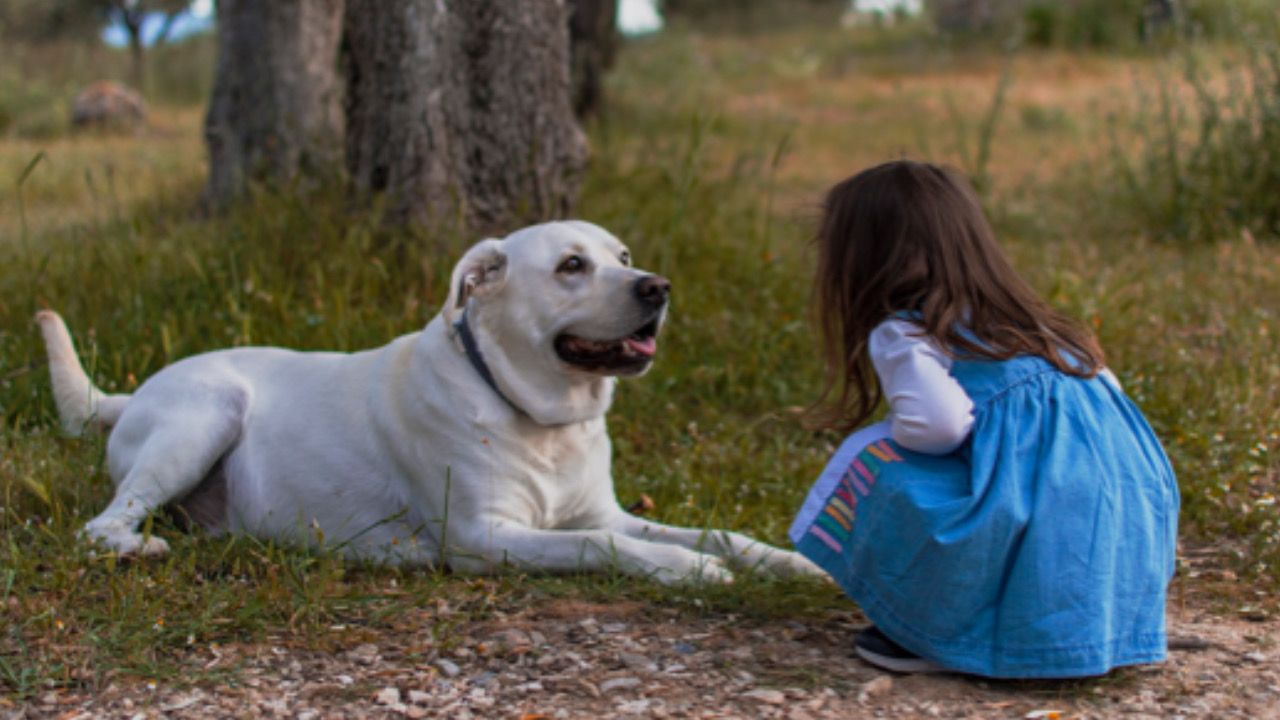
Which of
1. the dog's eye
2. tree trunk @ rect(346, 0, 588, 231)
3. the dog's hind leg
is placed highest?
tree trunk @ rect(346, 0, 588, 231)

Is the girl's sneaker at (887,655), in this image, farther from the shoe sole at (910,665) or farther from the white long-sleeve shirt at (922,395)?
the white long-sleeve shirt at (922,395)

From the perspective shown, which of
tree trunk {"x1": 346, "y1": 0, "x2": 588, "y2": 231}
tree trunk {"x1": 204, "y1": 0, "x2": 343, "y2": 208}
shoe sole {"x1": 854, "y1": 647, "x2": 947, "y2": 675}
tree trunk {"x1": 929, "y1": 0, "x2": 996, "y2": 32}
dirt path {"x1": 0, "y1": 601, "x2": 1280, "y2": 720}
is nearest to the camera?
dirt path {"x1": 0, "y1": 601, "x2": 1280, "y2": 720}

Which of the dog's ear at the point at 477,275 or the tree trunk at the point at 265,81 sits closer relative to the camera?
the dog's ear at the point at 477,275

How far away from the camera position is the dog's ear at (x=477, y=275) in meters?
3.23

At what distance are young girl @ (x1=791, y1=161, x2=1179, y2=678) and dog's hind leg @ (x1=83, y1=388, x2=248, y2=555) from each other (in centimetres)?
180

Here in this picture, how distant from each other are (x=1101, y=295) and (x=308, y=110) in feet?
14.0

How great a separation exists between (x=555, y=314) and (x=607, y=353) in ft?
0.58

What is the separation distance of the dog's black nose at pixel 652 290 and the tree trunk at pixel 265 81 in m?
3.64

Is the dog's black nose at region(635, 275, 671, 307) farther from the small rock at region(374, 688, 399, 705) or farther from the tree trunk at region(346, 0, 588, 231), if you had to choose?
the tree trunk at region(346, 0, 588, 231)

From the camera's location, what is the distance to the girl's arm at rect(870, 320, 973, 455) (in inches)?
99.1

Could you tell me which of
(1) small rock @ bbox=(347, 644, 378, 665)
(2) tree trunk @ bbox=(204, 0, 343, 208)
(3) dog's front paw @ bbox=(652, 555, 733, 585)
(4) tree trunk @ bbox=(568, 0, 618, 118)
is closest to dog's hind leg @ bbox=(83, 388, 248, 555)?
(1) small rock @ bbox=(347, 644, 378, 665)

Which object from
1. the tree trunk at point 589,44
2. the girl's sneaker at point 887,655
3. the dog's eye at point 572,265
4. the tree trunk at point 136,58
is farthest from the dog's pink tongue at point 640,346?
the tree trunk at point 136,58

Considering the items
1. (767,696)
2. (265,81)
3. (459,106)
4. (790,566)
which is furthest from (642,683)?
(265,81)

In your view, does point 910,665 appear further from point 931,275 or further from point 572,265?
point 572,265
